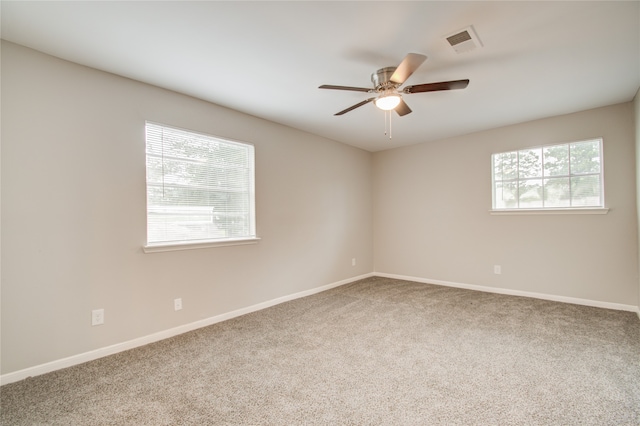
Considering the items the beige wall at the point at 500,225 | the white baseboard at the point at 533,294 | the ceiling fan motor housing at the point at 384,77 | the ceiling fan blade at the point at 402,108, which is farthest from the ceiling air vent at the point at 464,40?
the white baseboard at the point at 533,294

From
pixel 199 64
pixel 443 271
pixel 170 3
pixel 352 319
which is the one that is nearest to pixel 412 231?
pixel 443 271

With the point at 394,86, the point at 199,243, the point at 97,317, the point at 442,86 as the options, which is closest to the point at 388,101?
the point at 394,86

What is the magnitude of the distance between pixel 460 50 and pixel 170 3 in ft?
6.63

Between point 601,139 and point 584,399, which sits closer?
point 584,399

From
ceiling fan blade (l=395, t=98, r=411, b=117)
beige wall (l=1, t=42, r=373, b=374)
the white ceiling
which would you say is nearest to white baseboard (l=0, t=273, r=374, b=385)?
beige wall (l=1, t=42, r=373, b=374)

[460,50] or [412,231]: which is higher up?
→ [460,50]

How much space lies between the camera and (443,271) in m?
4.86

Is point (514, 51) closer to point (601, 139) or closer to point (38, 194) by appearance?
point (601, 139)

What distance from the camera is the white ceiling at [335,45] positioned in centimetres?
182

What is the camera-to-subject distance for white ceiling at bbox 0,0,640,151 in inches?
71.7

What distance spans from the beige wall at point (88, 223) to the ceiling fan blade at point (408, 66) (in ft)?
6.74

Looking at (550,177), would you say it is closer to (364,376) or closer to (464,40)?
(464,40)

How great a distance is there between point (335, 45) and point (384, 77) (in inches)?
20.3

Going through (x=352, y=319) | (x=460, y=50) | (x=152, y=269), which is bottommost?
(x=352, y=319)
